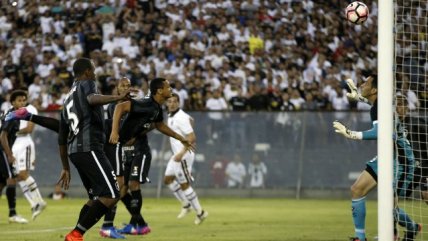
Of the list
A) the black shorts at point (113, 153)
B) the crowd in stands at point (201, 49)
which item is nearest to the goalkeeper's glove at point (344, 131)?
the black shorts at point (113, 153)

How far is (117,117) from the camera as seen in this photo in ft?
47.1

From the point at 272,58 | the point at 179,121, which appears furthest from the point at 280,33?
the point at 179,121

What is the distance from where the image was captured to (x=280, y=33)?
3222 cm

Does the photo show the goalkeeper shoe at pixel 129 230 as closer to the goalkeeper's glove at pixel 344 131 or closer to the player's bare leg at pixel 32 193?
the player's bare leg at pixel 32 193

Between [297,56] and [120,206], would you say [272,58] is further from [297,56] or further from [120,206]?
[120,206]

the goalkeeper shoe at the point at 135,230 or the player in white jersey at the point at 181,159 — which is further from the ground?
the player in white jersey at the point at 181,159

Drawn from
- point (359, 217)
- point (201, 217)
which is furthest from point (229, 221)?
point (359, 217)

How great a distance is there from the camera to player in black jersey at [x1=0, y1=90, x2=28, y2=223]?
1803cm

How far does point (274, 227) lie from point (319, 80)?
41.5 ft

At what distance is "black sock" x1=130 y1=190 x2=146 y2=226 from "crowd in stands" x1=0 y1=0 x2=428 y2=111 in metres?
12.4

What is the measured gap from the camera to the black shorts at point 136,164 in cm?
1722

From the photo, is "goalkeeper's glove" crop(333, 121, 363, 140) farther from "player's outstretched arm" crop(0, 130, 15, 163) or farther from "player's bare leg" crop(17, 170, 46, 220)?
"player's bare leg" crop(17, 170, 46, 220)

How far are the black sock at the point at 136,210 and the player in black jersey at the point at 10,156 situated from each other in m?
2.88

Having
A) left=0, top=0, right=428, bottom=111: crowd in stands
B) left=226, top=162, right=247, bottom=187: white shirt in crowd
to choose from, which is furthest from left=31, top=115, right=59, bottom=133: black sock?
left=0, top=0, right=428, bottom=111: crowd in stands
